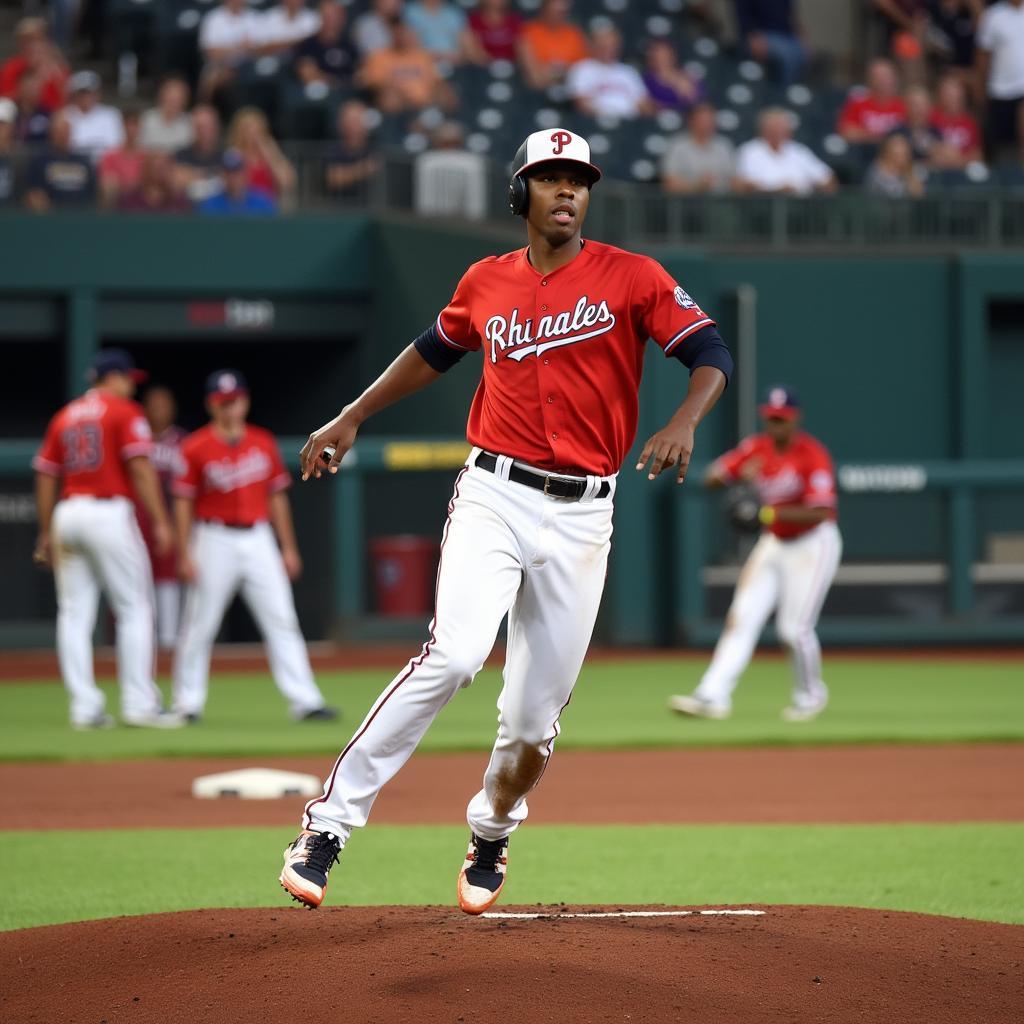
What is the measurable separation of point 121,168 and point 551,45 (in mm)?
4337

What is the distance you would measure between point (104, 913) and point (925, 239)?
1206cm

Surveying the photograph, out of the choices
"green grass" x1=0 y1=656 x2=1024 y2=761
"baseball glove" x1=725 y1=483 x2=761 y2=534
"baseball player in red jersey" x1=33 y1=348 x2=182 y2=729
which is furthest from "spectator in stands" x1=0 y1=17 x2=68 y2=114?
"baseball glove" x1=725 y1=483 x2=761 y2=534

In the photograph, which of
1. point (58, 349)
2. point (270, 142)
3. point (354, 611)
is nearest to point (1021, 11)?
point (270, 142)

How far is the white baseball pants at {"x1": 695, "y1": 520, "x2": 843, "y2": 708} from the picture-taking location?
1081 cm

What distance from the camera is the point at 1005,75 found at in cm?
1789

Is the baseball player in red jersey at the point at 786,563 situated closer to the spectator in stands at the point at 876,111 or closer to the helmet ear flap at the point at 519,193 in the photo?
the helmet ear flap at the point at 519,193

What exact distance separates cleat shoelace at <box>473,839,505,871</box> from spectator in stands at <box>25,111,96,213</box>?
11957mm

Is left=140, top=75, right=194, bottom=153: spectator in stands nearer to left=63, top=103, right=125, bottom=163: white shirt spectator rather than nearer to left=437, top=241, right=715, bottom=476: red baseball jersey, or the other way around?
left=63, top=103, right=125, bottom=163: white shirt spectator

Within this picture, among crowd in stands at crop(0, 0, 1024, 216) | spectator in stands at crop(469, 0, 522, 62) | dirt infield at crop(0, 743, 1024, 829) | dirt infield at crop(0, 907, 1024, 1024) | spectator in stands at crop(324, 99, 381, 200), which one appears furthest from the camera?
spectator in stands at crop(469, 0, 522, 62)

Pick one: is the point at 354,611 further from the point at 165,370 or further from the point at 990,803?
the point at 990,803

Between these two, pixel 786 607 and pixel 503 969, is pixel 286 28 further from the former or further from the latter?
pixel 503 969

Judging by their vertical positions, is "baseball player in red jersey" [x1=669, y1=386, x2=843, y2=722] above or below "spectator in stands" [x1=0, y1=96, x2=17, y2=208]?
below

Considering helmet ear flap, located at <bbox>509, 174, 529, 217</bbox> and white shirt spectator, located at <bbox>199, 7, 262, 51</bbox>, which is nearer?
helmet ear flap, located at <bbox>509, 174, 529, 217</bbox>

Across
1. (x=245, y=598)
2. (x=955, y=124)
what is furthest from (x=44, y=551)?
(x=955, y=124)
